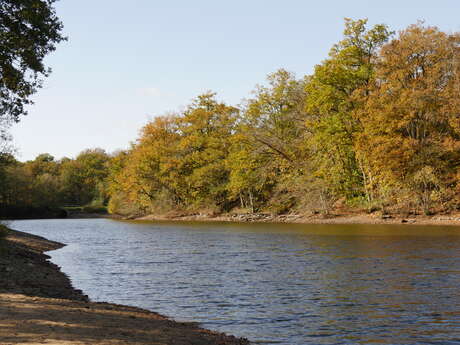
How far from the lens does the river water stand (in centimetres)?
1248

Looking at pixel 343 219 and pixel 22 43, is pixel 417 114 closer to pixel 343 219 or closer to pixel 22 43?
pixel 343 219

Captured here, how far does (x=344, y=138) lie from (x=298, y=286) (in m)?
39.1

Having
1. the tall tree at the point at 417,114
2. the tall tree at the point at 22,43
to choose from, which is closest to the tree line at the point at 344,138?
the tall tree at the point at 417,114

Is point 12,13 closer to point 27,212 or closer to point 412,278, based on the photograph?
point 412,278

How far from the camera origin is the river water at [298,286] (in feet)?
41.0

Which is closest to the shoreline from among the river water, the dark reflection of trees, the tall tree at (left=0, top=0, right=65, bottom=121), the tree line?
the tree line

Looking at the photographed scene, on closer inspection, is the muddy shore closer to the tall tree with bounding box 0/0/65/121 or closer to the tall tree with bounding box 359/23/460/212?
the tall tree with bounding box 0/0/65/121

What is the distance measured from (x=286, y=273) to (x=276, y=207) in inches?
1869

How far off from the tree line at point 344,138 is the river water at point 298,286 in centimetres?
1421

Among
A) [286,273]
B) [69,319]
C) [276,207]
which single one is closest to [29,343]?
[69,319]

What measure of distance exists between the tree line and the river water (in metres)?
14.2

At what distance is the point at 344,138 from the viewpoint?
55.0 m

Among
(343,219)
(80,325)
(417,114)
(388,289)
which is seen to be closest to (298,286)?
(388,289)

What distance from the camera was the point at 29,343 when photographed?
8719 mm
